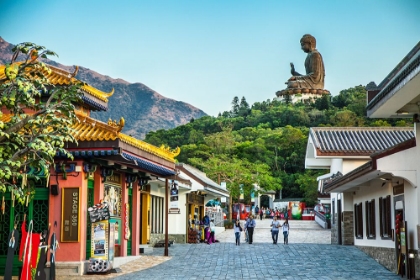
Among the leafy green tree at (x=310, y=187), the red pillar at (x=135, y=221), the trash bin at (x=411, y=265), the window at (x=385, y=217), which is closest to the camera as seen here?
the trash bin at (x=411, y=265)

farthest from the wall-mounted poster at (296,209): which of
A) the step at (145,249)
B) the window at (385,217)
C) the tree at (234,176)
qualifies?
the window at (385,217)

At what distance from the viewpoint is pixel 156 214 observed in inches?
1166

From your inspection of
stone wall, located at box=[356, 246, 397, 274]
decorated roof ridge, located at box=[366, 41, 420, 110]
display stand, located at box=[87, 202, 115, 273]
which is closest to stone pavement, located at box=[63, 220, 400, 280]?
stone wall, located at box=[356, 246, 397, 274]

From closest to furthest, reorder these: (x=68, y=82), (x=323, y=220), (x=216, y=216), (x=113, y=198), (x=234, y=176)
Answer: (x=68, y=82) → (x=113, y=198) → (x=216, y=216) → (x=323, y=220) → (x=234, y=176)

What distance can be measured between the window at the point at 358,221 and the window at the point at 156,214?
8.67 metres

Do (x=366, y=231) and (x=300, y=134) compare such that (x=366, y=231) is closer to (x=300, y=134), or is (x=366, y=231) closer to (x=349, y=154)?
(x=349, y=154)

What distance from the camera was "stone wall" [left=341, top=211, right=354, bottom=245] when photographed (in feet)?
102

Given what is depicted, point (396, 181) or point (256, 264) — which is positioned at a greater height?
point (396, 181)

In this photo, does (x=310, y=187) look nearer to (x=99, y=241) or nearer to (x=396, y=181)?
(x=396, y=181)

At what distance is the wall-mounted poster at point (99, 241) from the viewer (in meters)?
18.7

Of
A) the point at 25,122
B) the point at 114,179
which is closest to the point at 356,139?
the point at 114,179

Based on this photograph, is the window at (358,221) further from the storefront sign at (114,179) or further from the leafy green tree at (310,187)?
the leafy green tree at (310,187)

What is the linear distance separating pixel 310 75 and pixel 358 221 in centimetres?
7196

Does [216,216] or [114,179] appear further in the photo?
[216,216]
